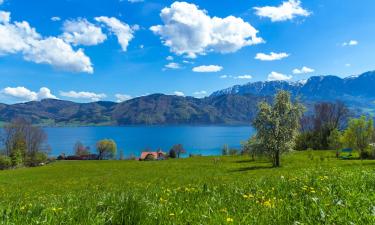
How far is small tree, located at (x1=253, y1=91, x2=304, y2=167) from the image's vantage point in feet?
143

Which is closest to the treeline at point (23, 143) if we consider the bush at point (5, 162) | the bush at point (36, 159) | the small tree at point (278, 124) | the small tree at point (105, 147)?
the bush at point (36, 159)

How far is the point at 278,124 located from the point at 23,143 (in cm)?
9071

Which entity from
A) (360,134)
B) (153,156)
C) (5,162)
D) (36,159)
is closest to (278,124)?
(360,134)

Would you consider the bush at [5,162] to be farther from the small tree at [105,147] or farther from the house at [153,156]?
the small tree at [105,147]

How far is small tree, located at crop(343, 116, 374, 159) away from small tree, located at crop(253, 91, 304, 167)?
810 inches

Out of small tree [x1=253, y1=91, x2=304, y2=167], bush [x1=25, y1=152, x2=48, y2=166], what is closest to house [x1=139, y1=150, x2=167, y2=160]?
bush [x1=25, y1=152, x2=48, y2=166]

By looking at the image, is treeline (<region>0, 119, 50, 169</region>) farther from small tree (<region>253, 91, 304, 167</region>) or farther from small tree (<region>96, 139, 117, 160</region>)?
small tree (<region>253, 91, 304, 167</region>)

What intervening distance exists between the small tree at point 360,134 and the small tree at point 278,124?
67.5 feet

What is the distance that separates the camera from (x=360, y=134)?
58.8m

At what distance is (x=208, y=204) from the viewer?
6.21 meters

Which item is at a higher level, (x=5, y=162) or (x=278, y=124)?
(x=278, y=124)

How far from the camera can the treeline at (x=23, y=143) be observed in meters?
104

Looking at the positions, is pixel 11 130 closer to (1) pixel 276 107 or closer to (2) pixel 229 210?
(1) pixel 276 107

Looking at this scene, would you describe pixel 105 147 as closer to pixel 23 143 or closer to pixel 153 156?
pixel 153 156
